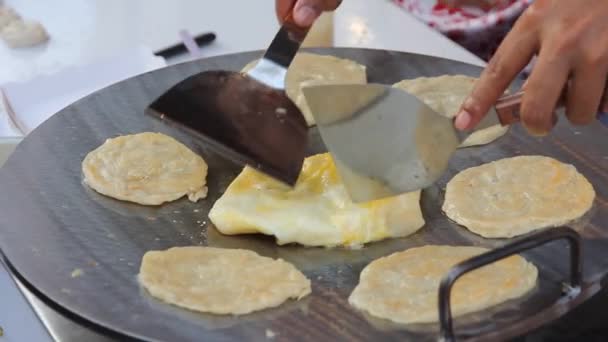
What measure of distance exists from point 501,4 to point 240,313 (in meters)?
1.35

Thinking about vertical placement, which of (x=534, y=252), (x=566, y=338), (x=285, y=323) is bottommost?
(x=566, y=338)

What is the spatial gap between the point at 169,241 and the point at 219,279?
0.47 feet

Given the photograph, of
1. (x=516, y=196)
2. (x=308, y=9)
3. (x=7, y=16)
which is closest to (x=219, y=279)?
(x=516, y=196)

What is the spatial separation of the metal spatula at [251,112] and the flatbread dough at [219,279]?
0.56 feet

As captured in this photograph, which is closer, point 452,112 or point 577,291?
point 577,291

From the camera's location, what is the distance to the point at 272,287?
3.73 feet

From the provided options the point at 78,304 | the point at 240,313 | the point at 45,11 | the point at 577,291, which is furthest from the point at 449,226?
the point at 45,11

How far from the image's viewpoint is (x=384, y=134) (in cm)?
125

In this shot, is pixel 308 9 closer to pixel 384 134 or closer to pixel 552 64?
pixel 384 134

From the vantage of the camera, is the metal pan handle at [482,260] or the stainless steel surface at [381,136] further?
the stainless steel surface at [381,136]

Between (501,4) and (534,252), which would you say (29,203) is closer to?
(534,252)

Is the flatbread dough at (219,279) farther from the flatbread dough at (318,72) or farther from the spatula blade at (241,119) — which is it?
the flatbread dough at (318,72)

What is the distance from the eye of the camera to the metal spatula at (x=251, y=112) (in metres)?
1.33

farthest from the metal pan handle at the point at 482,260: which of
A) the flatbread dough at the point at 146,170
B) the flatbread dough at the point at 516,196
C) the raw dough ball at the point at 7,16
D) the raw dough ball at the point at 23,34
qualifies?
the raw dough ball at the point at 7,16
